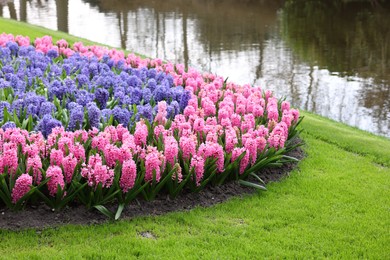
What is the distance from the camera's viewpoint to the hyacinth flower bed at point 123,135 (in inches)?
182

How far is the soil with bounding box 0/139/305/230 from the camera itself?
4.44m

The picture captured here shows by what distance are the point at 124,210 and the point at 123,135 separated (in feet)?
2.75

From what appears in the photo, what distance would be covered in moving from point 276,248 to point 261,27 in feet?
68.4

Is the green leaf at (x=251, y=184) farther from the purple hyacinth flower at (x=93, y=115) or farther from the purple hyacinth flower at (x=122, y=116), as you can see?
the purple hyacinth flower at (x=93, y=115)

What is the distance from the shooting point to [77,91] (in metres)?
6.81

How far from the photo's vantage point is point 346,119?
1148cm

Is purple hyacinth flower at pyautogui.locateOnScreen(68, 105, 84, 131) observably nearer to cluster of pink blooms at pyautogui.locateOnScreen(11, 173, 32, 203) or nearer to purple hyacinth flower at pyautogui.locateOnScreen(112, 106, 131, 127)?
purple hyacinth flower at pyautogui.locateOnScreen(112, 106, 131, 127)

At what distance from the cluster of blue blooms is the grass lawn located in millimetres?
1590

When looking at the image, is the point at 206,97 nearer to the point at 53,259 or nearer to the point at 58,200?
the point at 58,200

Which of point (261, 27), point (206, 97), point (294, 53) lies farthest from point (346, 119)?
point (261, 27)

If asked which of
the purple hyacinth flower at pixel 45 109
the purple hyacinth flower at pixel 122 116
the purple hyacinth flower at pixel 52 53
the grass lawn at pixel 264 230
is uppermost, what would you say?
the purple hyacinth flower at pixel 52 53

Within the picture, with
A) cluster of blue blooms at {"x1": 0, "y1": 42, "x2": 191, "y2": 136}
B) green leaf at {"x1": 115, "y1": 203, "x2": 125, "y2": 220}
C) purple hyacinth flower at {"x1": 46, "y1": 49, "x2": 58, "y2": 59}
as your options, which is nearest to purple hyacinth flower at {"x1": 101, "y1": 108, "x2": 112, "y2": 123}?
cluster of blue blooms at {"x1": 0, "y1": 42, "x2": 191, "y2": 136}

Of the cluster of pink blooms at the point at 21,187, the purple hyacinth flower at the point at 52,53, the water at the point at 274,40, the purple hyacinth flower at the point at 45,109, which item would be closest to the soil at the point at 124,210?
the cluster of pink blooms at the point at 21,187

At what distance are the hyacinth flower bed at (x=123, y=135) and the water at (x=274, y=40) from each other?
484cm
